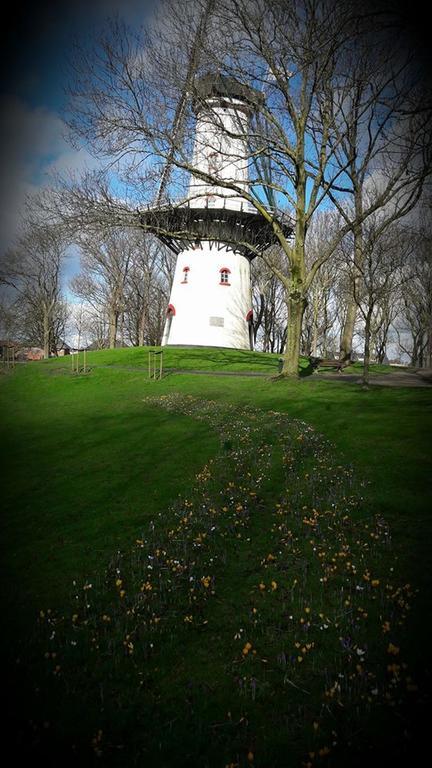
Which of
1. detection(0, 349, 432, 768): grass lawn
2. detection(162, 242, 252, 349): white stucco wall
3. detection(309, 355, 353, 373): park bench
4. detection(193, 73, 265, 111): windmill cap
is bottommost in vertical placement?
detection(0, 349, 432, 768): grass lawn

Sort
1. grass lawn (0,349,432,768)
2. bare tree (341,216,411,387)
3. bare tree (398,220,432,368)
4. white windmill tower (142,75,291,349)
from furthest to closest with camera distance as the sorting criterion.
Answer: white windmill tower (142,75,291,349) < bare tree (398,220,432,368) < bare tree (341,216,411,387) < grass lawn (0,349,432,768)

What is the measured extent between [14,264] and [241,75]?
37.6 metres

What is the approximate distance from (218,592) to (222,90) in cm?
1902

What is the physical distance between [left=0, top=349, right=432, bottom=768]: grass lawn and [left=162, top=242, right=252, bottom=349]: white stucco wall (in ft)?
88.4

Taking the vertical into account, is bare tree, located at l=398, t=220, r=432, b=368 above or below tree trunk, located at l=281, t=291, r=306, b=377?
above

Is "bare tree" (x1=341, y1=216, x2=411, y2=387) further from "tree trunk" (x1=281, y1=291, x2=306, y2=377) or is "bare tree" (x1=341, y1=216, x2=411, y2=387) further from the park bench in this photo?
"tree trunk" (x1=281, y1=291, x2=306, y2=377)

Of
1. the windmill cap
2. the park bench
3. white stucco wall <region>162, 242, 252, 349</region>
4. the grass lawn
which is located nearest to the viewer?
the grass lawn

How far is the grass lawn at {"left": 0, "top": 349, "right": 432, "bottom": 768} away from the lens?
4.08m

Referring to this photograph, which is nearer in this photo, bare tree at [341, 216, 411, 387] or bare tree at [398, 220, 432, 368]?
bare tree at [341, 216, 411, 387]

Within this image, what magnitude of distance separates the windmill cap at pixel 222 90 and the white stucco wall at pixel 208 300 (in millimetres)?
20216

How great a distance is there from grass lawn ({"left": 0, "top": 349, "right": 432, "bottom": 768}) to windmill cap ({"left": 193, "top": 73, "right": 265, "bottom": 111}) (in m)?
12.8

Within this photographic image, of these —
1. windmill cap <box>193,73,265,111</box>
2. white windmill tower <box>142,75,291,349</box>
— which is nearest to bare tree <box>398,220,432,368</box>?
white windmill tower <box>142,75,291,349</box>

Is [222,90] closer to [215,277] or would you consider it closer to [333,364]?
[333,364]

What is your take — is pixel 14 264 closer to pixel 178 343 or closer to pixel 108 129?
pixel 178 343
